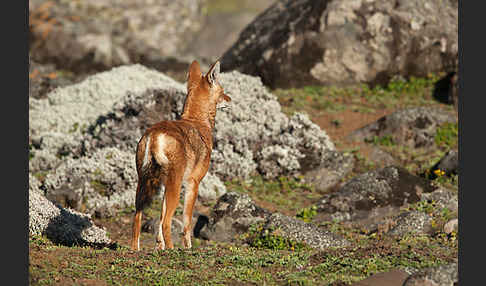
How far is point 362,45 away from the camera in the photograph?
26.2 metres

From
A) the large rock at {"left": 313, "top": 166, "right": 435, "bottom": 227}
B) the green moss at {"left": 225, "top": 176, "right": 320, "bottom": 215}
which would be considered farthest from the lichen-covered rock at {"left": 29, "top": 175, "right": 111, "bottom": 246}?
the large rock at {"left": 313, "top": 166, "right": 435, "bottom": 227}

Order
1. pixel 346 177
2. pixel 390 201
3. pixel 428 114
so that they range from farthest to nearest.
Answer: pixel 428 114, pixel 346 177, pixel 390 201

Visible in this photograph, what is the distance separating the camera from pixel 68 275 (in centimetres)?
888

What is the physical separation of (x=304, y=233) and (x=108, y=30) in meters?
28.4

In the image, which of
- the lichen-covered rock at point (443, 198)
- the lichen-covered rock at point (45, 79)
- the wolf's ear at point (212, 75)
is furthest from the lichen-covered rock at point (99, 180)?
the lichen-covered rock at point (45, 79)

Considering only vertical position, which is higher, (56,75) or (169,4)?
(169,4)

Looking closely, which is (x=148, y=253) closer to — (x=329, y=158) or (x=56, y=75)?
(x=329, y=158)

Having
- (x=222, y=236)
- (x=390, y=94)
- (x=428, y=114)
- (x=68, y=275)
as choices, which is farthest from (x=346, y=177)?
(x=68, y=275)

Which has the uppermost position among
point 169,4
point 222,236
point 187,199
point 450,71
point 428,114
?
point 169,4

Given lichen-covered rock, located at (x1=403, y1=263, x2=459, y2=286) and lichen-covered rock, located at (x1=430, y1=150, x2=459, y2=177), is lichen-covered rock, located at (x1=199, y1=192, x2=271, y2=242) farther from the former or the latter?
lichen-covered rock, located at (x1=430, y1=150, x2=459, y2=177)

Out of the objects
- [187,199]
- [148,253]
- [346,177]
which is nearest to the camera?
[148,253]

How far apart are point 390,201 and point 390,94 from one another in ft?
32.4

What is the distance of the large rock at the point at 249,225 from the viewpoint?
516 inches

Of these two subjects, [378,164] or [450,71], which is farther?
[450,71]
